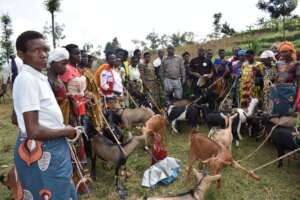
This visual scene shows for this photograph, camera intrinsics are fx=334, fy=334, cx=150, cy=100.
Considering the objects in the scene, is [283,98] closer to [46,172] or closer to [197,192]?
[197,192]

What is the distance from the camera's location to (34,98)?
216 cm

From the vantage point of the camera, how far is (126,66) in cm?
905

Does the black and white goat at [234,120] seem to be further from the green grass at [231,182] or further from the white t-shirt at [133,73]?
the white t-shirt at [133,73]

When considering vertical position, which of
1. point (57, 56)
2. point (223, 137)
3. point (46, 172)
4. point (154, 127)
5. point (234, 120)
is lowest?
point (223, 137)

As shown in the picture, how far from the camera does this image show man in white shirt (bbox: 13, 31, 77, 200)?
2.17 meters

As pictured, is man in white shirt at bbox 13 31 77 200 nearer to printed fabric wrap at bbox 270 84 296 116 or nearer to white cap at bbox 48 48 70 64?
white cap at bbox 48 48 70 64

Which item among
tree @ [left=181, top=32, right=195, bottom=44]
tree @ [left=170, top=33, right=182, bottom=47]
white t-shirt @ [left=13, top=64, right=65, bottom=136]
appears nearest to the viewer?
white t-shirt @ [left=13, top=64, right=65, bottom=136]

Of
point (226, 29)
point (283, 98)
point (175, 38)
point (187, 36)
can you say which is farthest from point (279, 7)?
point (283, 98)

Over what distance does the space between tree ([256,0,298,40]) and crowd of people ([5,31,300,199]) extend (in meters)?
20.1

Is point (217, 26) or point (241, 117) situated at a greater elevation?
point (217, 26)

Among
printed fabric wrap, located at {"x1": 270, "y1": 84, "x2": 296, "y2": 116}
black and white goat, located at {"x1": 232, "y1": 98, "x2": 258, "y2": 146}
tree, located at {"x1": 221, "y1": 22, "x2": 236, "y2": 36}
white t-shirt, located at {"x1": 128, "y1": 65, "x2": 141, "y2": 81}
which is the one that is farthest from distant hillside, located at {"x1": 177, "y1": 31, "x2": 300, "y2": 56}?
printed fabric wrap, located at {"x1": 270, "y1": 84, "x2": 296, "y2": 116}

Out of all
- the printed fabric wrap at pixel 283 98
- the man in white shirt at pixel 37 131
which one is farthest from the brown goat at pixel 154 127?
the man in white shirt at pixel 37 131

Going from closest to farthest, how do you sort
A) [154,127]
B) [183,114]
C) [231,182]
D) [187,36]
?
[231,182] → [154,127] → [183,114] → [187,36]

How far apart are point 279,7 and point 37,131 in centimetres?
2919
